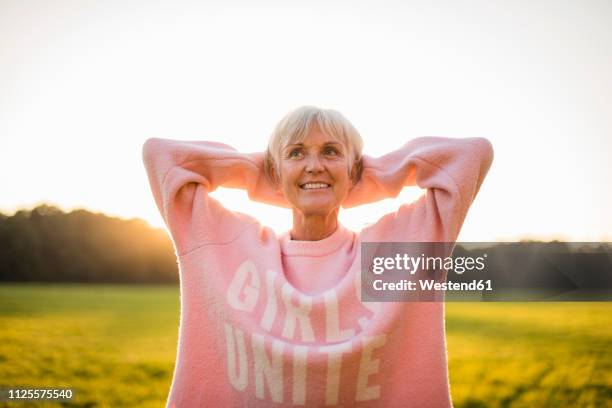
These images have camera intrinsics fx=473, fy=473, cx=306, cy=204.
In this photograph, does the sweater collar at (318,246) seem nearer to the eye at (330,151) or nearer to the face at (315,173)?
the face at (315,173)

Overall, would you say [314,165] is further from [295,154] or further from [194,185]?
[194,185]

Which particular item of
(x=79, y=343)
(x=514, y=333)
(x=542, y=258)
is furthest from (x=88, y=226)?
(x=542, y=258)

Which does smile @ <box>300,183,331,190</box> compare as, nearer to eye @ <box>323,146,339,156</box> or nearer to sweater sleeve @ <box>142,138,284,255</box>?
eye @ <box>323,146,339,156</box>

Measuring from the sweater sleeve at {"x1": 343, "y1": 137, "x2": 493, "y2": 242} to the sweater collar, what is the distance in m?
0.12

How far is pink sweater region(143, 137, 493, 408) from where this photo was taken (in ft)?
6.75

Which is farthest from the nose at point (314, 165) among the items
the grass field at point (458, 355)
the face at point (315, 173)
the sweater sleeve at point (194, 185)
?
the grass field at point (458, 355)

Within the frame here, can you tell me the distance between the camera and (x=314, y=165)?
221 cm

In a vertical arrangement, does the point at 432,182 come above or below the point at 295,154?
below

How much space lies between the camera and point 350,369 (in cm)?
204

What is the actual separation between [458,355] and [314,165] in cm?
497

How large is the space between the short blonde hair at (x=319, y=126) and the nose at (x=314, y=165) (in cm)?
11

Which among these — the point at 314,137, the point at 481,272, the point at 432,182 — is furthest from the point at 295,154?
the point at 481,272

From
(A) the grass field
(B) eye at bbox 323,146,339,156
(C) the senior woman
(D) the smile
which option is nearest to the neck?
(C) the senior woman

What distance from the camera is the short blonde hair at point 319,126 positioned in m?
2.26
